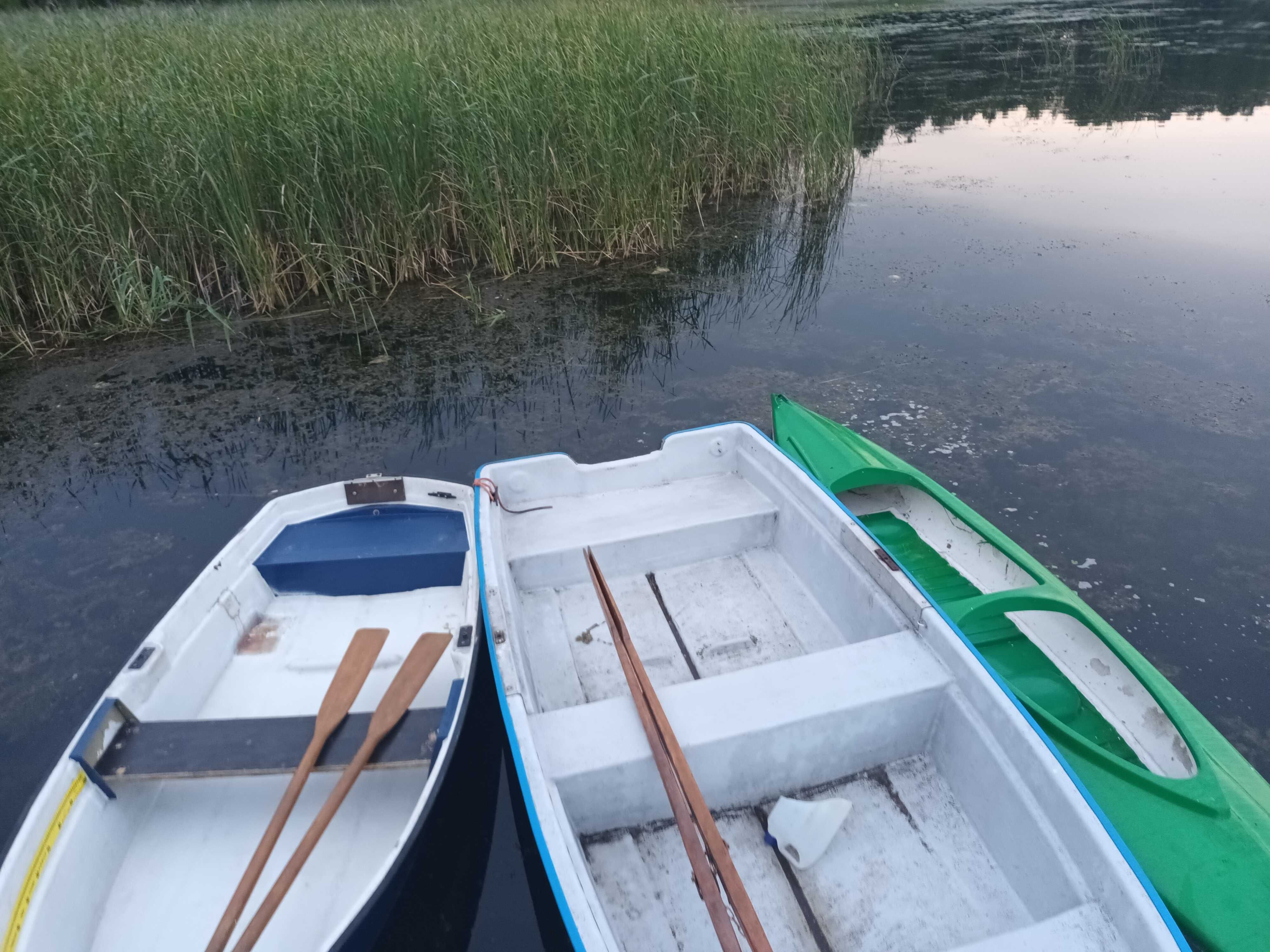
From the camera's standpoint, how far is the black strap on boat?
2812 mm

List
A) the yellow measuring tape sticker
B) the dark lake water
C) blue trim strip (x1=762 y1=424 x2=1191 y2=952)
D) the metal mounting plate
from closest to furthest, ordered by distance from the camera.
→ blue trim strip (x1=762 y1=424 x2=1191 y2=952)
the yellow measuring tape sticker
the dark lake water
the metal mounting plate

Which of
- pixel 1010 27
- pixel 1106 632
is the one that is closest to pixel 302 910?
pixel 1106 632

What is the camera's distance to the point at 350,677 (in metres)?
2.21

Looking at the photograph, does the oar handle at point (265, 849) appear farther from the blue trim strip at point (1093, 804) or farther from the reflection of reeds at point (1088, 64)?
the reflection of reeds at point (1088, 64)

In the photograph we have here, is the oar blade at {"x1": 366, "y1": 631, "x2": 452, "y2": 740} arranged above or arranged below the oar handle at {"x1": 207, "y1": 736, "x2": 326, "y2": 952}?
above

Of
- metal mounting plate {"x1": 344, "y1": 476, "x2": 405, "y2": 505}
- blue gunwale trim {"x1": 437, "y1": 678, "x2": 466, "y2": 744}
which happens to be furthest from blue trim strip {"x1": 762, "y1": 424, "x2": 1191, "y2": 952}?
metal mounting plate {"x1": 344, "y1": 476, "x2": 405, "y2": 505}

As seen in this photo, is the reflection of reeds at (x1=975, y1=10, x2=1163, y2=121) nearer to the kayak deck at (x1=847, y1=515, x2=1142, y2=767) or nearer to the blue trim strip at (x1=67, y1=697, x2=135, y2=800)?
the kayak deck at (x1=847, y1=515, x2=1142, y2=767)

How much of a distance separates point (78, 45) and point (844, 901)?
28.5 feet

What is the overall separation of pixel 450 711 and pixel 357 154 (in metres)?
4.16

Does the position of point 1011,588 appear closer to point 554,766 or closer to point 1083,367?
point 554,766

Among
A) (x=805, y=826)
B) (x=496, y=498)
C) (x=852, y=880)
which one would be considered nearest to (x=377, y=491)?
(x=496, y=498)

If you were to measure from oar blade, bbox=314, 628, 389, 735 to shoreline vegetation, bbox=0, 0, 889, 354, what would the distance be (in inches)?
131

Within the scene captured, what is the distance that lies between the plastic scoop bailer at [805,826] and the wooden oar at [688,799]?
0.46 ft

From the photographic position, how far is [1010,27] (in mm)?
14422
